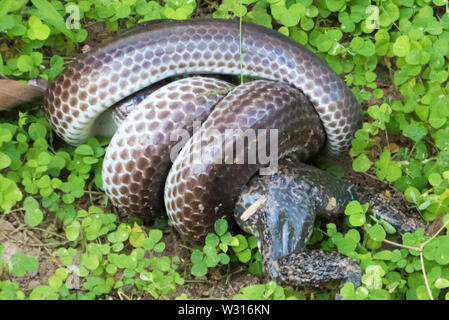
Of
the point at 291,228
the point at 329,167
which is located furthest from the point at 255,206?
the point at 329,167

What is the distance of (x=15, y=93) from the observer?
3.71 meters

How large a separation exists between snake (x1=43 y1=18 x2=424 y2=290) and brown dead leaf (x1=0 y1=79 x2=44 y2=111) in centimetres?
28

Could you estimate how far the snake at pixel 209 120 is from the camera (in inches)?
122

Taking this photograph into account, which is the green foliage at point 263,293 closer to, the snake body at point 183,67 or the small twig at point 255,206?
the small twig at point 255,206

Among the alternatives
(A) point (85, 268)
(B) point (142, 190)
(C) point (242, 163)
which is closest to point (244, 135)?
(C) point (242, 163)

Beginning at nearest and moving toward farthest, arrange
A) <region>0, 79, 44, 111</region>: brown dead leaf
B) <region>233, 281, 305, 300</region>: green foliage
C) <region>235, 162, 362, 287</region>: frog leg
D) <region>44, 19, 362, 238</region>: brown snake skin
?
<region>233, 281, 305, 300</region>: green foliage < <region>235, 162, 362, 287</region>: frog leg < <region>44, 19, 362, 238</region>: brown snake skin < <region>0, 79, 44, 111</region>: brown dead leaf

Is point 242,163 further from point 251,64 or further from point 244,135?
point 251,64

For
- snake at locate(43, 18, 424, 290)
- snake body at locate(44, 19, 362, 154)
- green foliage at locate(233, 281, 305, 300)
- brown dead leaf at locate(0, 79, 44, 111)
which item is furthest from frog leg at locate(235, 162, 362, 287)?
brown dead leaf at locate(0, 79, 44, 111)

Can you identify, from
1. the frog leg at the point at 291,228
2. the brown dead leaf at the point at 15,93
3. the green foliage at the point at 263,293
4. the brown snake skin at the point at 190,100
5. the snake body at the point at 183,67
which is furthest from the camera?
the brown dead leaf at the point at 15,93

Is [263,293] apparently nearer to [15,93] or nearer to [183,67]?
[183,67]

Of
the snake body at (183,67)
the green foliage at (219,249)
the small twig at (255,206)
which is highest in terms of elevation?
the snake body at (183,67)

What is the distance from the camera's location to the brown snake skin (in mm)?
3143

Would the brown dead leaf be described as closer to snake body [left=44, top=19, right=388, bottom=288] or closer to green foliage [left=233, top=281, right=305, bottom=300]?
snake body [left=44, top=19, right=388, bottom=288]

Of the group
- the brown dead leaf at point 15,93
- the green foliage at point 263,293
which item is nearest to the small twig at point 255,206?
the green foliage at point 263,293
